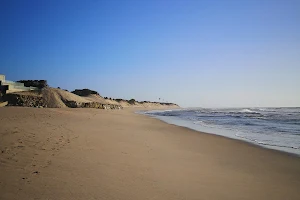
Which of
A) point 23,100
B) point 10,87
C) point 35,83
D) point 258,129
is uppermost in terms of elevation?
point 35,83

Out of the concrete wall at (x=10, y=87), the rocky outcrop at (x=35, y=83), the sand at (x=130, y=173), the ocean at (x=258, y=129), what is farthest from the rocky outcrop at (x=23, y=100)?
the sand at (x=130, y=173)

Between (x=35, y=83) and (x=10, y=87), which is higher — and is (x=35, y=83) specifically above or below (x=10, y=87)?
above

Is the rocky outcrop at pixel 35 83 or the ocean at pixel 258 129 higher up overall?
the rocky outcrop at pixel 35 83

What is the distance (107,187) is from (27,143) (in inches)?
157

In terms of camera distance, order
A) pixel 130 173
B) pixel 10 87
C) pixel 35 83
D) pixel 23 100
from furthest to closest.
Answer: pixel 35 83, pixel 10 87, pixel 23 100, pixel 130 173

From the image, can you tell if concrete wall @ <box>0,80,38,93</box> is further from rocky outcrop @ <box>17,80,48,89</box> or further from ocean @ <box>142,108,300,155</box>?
ocean @ <box>142,108,300,155</box>

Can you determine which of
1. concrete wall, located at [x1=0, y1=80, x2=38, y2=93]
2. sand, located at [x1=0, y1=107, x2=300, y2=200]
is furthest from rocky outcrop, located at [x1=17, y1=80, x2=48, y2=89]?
sand, located at [x1=0, y1=107, x2=300, y2=200]

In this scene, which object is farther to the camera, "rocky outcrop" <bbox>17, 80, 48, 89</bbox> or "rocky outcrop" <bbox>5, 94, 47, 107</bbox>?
"rocky outcrop" <bbox>17, 80, 48, 89</bbox>

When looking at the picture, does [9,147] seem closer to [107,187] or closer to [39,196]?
[39,196]

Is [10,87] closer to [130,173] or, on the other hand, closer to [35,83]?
[35,83]

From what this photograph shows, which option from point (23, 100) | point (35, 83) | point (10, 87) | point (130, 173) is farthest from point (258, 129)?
point (35, 83)

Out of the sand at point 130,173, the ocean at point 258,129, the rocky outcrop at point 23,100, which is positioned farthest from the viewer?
the rocky outcrop at point 23,100

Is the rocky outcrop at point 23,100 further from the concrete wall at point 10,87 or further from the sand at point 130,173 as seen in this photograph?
the sand at point 130,173

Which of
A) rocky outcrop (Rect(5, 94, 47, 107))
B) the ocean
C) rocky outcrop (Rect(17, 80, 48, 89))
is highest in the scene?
rocky outcrop (Rect(17, 80, 48, 89))
